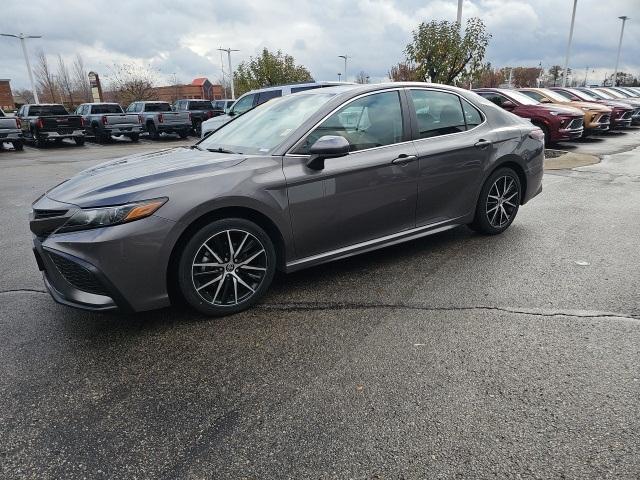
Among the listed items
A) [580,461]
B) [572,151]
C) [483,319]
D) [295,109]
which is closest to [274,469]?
Result: [580,461]

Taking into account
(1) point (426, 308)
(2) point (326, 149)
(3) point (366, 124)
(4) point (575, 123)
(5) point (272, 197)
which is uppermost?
(3) point (366, 124)

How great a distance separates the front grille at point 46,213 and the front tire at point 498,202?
12.8 ft

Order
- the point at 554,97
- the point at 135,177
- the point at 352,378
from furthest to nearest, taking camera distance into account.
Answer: the point at 554,97 → the point at 135,177 → the point at 352,378

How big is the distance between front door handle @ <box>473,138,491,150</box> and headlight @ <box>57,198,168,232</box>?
10.6ft

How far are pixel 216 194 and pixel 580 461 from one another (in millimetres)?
2594

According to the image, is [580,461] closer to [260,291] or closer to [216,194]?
[260,291]

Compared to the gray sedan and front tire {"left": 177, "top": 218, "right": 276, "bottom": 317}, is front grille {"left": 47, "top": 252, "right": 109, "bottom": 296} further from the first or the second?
front tire {"left": 177, "top": 218, "right": 276, "bottom": 317}

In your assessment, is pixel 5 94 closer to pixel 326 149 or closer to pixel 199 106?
pixel 199 106

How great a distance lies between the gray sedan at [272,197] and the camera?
3.13m

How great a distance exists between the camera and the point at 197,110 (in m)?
24.0

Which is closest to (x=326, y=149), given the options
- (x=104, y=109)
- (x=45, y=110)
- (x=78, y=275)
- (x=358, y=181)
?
(x=358, y=181)

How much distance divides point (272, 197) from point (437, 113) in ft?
6.82

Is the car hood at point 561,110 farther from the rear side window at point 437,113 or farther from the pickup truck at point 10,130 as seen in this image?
the pickup truck at point 10,130

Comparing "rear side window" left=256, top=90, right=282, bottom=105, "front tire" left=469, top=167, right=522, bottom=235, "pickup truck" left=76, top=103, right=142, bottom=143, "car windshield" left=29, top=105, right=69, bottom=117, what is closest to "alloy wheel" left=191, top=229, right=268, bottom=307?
"front tire" left=469, top=167, right=522, bottom=235
